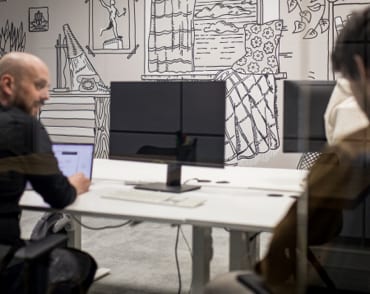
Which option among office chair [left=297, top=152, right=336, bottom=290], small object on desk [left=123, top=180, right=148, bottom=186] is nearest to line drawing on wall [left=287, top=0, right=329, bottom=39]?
office chair [left=297, top=152, right=336, bottom=290]

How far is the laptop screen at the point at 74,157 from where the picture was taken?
5.69ft

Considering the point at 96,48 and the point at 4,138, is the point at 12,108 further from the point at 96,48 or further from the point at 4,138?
the point at 96,48

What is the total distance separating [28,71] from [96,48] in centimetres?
65

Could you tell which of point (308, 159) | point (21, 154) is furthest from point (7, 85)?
point (308, 159)

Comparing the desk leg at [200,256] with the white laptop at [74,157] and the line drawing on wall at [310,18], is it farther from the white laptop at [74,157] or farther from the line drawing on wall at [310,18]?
the line drawing on wall at [310,18]

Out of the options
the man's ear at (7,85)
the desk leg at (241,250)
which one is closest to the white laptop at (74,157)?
the man's ear at (7,85)

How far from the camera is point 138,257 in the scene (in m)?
2.37

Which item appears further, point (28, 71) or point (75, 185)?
point (75, 185)

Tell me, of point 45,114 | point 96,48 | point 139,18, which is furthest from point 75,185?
point 139,18

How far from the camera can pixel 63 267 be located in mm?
1601

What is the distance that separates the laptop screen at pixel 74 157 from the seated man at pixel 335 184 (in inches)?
31.0

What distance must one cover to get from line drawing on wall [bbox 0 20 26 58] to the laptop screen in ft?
1.16

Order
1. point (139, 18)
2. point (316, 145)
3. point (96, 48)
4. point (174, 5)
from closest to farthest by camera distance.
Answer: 1. point (316, 145)
2. point (96, 48)
3. point (139, 18)
4. point (174, 5)

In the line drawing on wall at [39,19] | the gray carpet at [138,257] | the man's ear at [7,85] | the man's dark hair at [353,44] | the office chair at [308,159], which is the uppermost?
the line drawing on wall at [39,19]
